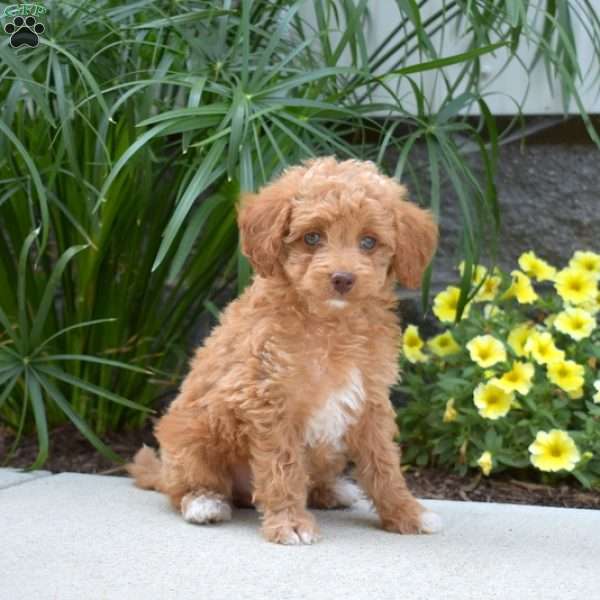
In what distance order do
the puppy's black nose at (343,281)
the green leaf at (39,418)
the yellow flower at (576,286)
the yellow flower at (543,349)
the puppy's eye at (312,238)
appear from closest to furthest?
the puppy's black nose at (343,281) → the puppy's eye at (312,238) → the green leaf at (39,418) → the yellow flower at (543,349) → the yellow flower at (576,286)

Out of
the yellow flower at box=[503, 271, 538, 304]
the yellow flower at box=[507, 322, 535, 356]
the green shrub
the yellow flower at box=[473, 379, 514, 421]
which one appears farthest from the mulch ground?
the yellow flower at box=[503, 271, 538, 304]

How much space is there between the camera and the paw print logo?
146 inches

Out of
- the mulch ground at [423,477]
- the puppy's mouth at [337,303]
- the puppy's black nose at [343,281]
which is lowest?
the mulch ground at [423,477]

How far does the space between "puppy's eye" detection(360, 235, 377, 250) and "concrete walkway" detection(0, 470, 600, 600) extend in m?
0.84

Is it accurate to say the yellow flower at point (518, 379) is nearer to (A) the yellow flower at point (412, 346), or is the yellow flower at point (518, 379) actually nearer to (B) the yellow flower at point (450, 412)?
(B) the yellow flower at point (450, 412)

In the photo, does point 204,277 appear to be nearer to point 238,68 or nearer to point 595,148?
point 238,68

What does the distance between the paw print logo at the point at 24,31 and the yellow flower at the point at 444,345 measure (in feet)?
6.33

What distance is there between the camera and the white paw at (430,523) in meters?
3.16

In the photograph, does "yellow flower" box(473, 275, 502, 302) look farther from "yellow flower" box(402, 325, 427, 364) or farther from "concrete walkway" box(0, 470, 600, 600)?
"concrete walkway" box(0, 470, 600, 600)

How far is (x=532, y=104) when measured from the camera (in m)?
4.89

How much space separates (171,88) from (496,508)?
2.13 m

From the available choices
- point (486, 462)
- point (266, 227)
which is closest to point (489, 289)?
Result: point (486, 462)

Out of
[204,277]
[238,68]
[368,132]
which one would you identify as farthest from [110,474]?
[368,132]

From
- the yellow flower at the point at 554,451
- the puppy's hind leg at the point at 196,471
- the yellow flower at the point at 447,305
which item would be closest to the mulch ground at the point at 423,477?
the yellow flower at the point at 554,451
